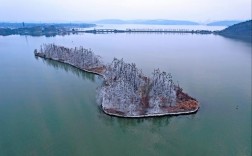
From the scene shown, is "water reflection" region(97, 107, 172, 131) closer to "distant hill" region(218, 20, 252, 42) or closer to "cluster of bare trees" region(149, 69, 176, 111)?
"cluster of bare trees" region(149, 69, 176, 111)

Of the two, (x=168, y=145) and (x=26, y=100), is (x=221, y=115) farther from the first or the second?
(x=26, y=100)

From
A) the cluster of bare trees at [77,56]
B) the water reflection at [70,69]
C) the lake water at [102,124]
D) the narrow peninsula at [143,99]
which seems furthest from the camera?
the cluster of bare trees at [77,56]

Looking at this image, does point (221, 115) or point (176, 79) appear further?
point (176, 79)

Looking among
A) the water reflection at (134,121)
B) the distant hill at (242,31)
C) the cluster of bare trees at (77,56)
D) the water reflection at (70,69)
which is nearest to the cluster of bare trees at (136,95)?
the water reflection at (134,121)

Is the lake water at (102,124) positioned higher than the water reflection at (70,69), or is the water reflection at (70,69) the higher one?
the water reflection at (70,69)

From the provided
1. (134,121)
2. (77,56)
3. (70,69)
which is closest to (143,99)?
(134,121)

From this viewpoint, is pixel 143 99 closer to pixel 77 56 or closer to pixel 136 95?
pixel 136 95

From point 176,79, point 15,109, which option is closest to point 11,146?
point 15,109

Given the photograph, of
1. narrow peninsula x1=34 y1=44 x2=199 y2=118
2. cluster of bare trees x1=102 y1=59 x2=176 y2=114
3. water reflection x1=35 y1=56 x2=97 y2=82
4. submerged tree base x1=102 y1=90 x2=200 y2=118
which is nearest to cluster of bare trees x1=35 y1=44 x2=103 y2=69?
water reflection x1=35 y1=56 x2=97 y2=82

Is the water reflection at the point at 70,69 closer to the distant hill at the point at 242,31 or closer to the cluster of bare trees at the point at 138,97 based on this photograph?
the cluster of bare trees at the point at 138,97
